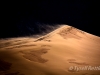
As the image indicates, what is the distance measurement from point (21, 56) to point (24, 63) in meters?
0.26

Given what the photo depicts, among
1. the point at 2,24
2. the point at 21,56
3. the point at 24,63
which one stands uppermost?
the point at 2,24

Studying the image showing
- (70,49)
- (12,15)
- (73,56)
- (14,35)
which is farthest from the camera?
(12,15)

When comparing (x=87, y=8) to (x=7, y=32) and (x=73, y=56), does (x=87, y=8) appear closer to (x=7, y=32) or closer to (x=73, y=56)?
(x=7, y=32)

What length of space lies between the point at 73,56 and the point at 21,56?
1177mm

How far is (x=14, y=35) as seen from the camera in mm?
6535

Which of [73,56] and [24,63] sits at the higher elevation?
[73,56]

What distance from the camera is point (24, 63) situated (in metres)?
2.59

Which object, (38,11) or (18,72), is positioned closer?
(18,72)

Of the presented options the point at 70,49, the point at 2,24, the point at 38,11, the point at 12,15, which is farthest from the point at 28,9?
the point at 70,49

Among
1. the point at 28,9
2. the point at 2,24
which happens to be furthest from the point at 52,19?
the point at 2,24

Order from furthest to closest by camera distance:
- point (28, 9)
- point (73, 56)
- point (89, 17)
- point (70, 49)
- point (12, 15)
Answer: point (89, 17)
point (28, 9)
point (12, 15)
point (70, 49)
point (73, 56)

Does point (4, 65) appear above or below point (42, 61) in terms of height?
below

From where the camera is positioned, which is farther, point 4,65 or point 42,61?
point 42,61

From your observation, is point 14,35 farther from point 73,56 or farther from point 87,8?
point 87,8
